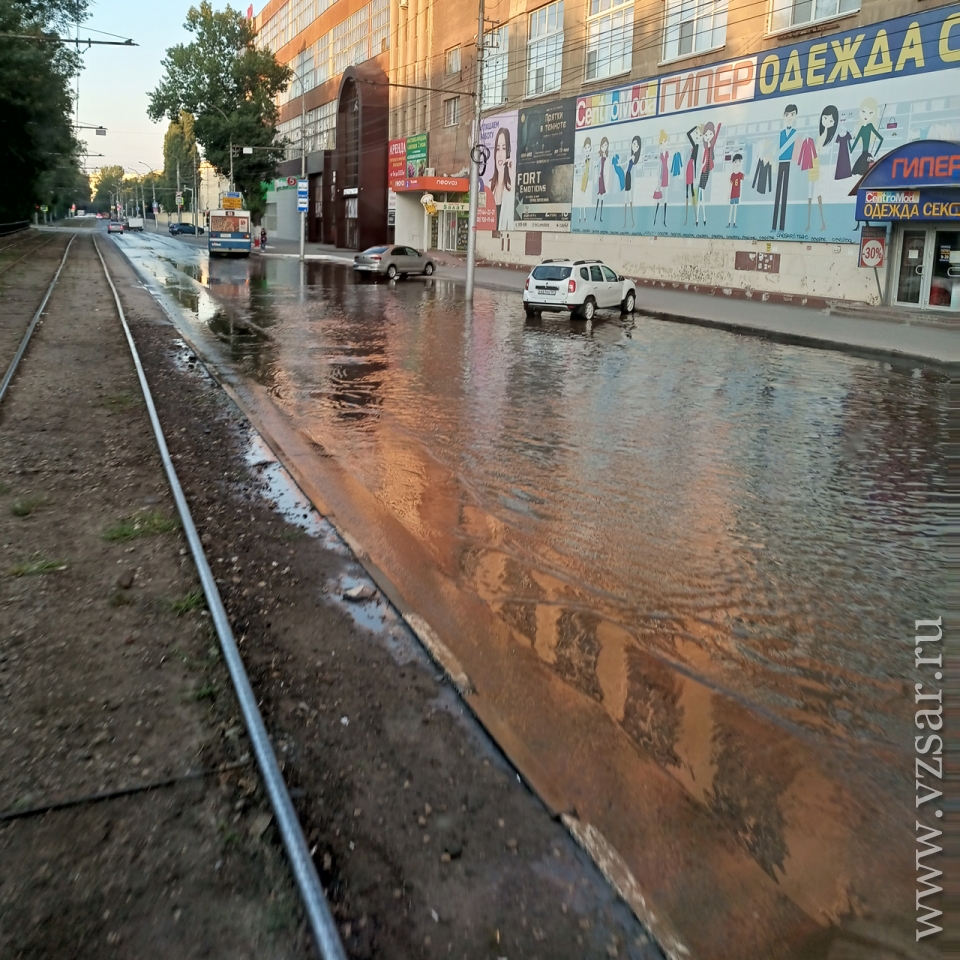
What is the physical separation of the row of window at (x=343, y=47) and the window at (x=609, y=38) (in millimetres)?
27649

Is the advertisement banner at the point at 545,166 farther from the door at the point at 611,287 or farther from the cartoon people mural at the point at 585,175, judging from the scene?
the door at the point at 611,287

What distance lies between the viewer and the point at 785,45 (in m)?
26.9

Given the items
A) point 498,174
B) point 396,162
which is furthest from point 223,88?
point 498,174

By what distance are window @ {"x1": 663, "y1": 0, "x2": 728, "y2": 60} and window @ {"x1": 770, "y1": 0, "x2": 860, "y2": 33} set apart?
2299 millimetres

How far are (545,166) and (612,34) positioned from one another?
20.3 ft

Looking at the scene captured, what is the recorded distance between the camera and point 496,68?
4409 centimetres

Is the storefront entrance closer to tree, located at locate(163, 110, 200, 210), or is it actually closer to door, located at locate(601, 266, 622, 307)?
door, located at locate(601, 266, 622, 307)

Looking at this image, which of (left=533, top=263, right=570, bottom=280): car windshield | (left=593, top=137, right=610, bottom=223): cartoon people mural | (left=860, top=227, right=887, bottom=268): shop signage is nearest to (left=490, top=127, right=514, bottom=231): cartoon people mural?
(left=593, top=137, right=610, bottom=223): cartoon people mural

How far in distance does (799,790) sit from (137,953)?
8.45 feet

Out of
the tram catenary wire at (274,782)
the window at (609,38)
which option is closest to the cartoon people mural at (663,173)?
the window at (609,38)

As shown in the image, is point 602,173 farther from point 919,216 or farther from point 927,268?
point 919,216

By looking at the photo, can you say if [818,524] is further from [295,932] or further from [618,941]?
[295,932]

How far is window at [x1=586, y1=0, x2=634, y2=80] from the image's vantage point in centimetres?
3403

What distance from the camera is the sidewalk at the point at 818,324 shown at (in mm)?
18938
